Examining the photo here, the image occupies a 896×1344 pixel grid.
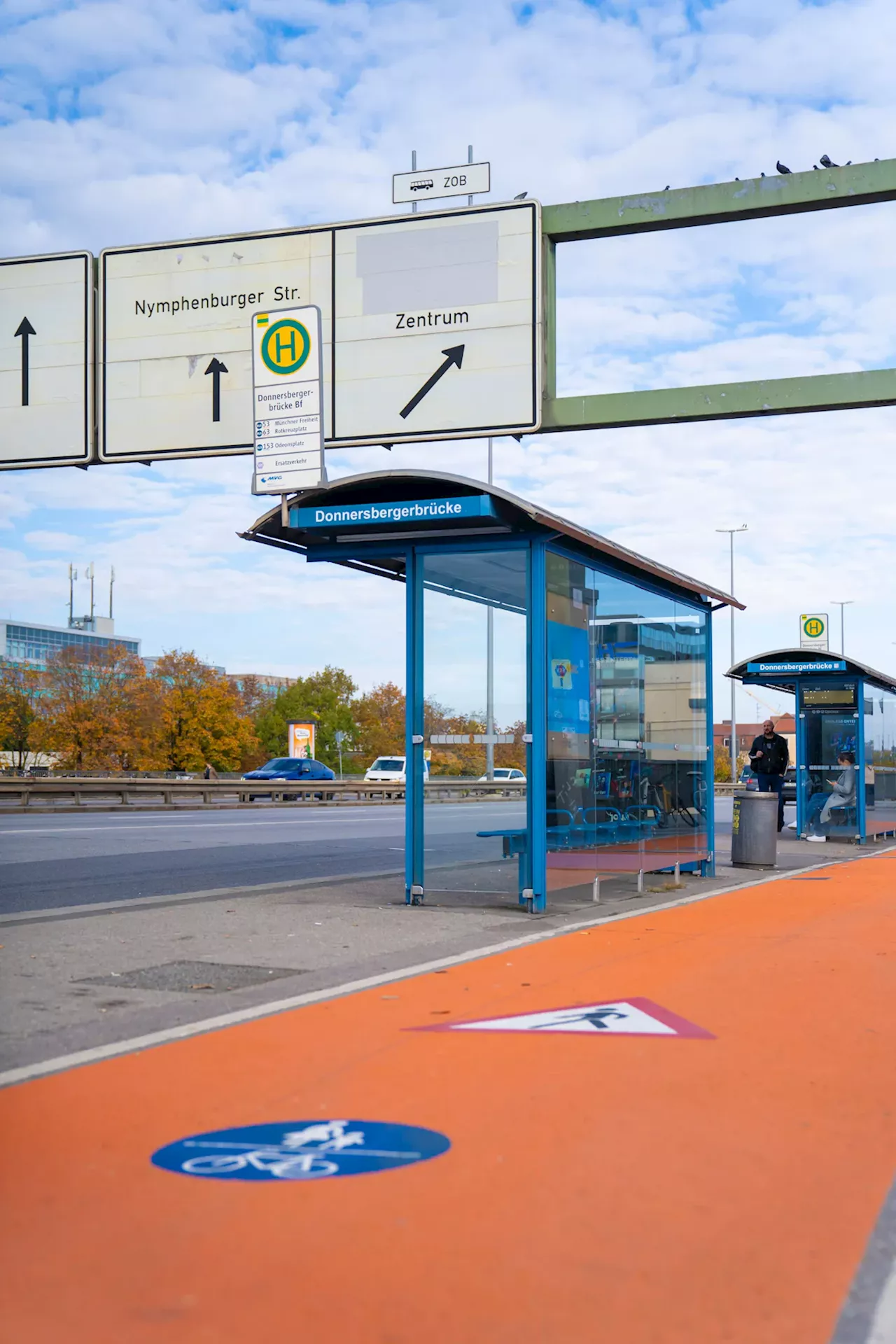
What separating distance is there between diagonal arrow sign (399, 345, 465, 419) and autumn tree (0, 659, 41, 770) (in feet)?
192

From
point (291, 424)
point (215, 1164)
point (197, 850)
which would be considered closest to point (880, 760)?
point (197, 850)

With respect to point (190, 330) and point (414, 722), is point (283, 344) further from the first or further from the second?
point (414, 722)

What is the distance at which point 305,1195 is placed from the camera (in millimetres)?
3889

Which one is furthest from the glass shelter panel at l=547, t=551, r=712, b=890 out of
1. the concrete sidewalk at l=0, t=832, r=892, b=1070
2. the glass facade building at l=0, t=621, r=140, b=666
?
the glass facade building at l=0, t=621, r=140, b=666

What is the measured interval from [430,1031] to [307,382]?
617cm

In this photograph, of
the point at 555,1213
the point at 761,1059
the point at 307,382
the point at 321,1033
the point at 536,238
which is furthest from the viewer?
the point at 536,238

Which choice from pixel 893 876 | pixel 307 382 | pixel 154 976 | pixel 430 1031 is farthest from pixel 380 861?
pixel 430 1031

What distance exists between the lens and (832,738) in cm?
2277

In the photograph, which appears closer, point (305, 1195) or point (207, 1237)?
point (207, 1237)

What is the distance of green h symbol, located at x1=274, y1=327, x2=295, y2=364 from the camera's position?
1249 cm

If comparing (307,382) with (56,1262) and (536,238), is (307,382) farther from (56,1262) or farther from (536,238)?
(56,1262)

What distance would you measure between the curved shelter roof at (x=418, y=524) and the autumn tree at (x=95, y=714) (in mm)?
57048

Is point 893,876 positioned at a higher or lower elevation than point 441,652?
lower

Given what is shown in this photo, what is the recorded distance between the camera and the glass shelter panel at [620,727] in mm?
11477
